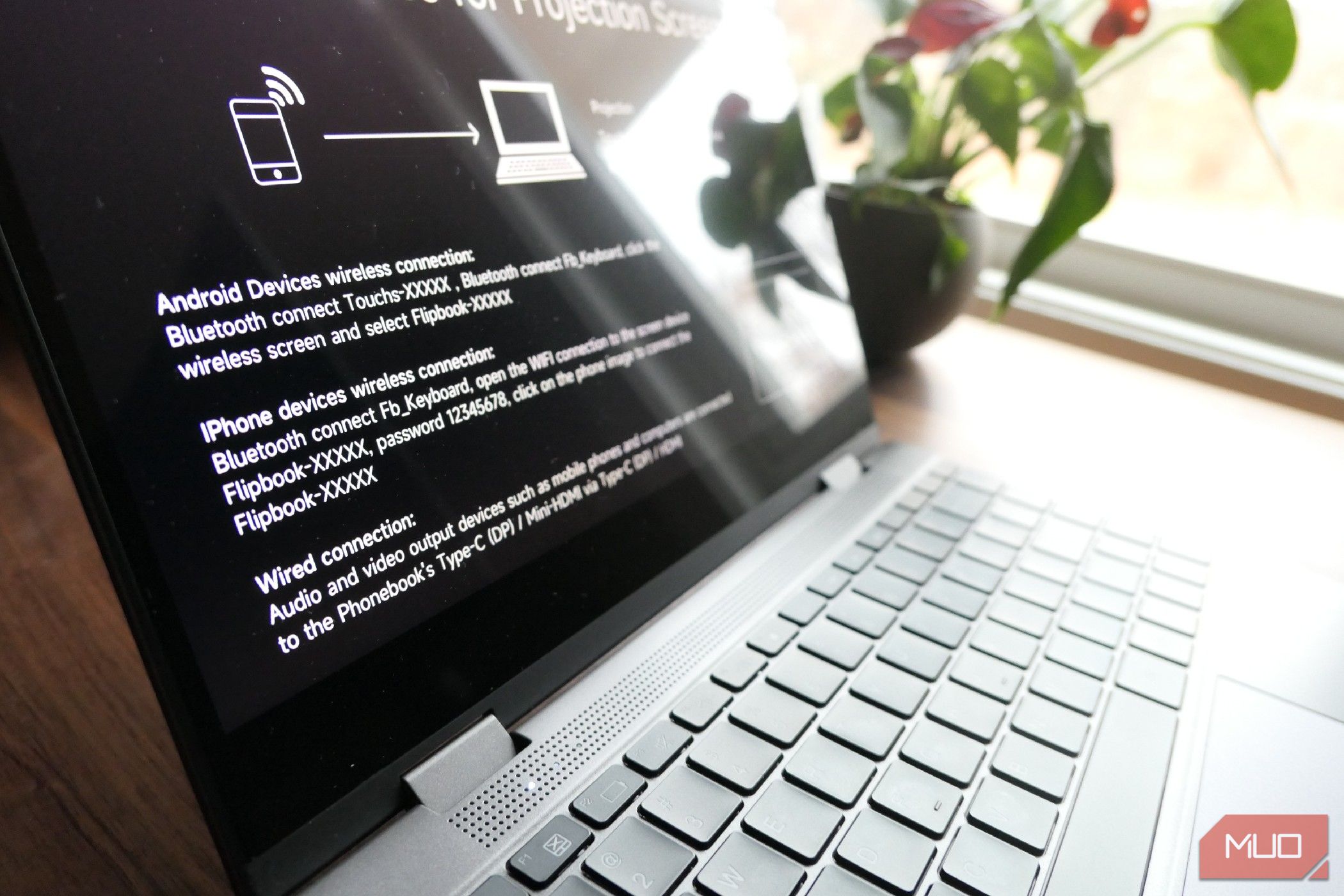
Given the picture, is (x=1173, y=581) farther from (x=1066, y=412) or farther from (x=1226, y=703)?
(x=1066, y=412)

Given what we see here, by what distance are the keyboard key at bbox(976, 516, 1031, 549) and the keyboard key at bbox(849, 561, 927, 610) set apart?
0.07 m

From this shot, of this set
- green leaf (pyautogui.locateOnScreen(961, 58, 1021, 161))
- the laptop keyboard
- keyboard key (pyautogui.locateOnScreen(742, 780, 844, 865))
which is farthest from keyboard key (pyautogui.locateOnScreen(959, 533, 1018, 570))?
green leaf (pyautogui.locateOnScreen(961, 58, 1021, 161))

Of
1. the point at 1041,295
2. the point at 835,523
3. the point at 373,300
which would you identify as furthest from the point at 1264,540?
the point at 373,300

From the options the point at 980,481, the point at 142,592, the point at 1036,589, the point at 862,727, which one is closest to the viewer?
the point at 142,592

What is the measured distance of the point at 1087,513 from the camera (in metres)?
Answer: 0.53

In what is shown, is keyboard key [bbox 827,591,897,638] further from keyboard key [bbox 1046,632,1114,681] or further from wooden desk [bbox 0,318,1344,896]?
wooden desk [bbox 0,318,1344,896]

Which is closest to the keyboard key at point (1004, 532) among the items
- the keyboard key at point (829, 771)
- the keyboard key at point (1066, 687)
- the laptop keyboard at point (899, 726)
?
the laptop keyboard at point (899, 726)

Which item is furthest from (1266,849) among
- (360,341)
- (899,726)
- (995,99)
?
(995,99)

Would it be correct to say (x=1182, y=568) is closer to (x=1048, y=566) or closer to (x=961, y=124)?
(x=1048, y=566)

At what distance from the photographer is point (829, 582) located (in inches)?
17.6

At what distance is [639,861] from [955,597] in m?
0.24

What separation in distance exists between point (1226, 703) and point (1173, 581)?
3.8 inches

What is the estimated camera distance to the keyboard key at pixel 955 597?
1.43ft

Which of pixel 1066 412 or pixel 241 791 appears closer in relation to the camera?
pixel 241 791
